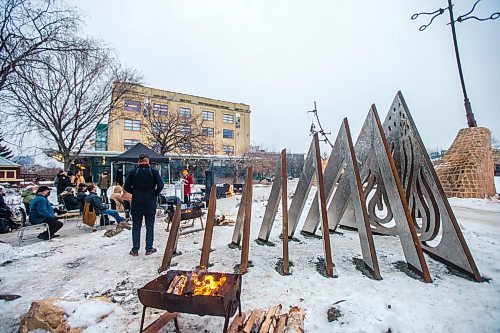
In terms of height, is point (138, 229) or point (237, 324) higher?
point (138, 229)

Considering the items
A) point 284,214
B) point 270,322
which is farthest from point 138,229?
point 270,322

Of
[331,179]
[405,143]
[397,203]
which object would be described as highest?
[405,143]

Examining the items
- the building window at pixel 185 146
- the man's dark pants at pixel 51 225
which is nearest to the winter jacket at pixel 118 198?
the man's dark pants at pixel 51 225

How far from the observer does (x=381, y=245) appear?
555cm

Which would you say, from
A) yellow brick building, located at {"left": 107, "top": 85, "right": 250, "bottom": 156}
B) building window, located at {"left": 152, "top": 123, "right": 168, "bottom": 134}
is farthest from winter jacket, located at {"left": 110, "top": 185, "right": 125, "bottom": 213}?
yellow brick building, located at {"left": 107, "top": 85, "right": 250, "bottom": 156}

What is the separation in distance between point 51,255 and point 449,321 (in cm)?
687

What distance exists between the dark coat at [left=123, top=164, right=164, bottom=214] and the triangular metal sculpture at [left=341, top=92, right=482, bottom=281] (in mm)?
4604

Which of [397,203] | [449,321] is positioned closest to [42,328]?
[449,321]

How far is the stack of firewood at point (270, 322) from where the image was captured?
248 cm

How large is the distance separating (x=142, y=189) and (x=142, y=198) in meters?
0.19

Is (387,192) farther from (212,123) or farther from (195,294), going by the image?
(212,123)

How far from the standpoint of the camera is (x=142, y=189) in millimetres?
5141

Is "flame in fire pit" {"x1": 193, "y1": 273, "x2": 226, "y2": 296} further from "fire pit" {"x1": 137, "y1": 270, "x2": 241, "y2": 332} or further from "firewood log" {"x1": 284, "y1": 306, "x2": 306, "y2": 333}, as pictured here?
"firewood log" {"x1": 284, "y1": 306, "x2": 306, "y2": 333}

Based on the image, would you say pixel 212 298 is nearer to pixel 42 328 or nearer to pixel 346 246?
pixel 42 328
